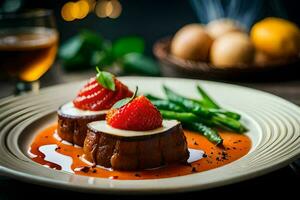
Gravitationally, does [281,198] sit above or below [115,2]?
below

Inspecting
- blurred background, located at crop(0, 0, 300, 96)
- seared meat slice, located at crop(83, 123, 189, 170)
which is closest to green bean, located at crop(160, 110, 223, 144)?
seared meat slice, located at crop(83, 123, 189, 170)

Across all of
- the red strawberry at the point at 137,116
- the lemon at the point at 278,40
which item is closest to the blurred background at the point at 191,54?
the lemon at the point at 278,40

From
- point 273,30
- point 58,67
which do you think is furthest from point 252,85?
point 58,67

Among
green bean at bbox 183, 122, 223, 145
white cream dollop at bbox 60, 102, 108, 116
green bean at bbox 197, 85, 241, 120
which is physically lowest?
green bean at bbox 183, 122, 223, 145

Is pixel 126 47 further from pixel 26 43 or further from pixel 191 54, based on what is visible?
pixel 26 43

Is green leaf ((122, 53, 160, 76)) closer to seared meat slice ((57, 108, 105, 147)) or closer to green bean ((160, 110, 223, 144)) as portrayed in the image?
green bean ((160, 110, 223, 144))

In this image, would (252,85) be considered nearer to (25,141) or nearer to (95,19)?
(25,141)

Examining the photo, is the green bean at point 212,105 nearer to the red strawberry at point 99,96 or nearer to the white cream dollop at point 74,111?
the red strawberry at point 99,96
